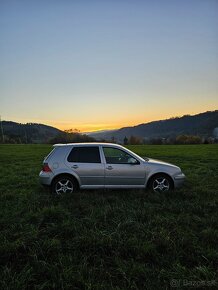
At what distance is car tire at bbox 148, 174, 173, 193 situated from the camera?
8.95 metres

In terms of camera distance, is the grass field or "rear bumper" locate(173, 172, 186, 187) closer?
the grass field

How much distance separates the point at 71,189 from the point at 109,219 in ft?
9.53

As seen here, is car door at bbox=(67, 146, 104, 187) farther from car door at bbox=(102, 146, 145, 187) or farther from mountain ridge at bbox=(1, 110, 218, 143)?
mountain ridge at bbox=(1, 110, 218, 143)

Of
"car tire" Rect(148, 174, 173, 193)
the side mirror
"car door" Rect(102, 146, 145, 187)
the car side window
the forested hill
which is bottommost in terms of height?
"car tire" Rect(148, 174, 173, 193)

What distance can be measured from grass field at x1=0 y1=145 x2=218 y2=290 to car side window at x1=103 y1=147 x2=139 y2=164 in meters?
1.32

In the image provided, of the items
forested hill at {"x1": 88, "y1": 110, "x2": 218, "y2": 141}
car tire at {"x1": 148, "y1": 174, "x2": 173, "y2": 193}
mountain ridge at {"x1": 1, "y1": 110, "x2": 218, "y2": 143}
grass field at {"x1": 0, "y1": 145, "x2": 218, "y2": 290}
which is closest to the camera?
grass field at {"x1": 0, "y1": 145, "x2": 218, "y2": 290}

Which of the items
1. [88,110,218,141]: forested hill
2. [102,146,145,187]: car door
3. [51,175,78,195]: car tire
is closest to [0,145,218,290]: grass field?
[51,175,78,195]: car tire

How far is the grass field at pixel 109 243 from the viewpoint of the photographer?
3.85 meters

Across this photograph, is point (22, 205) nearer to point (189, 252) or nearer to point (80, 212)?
point (80, 212)

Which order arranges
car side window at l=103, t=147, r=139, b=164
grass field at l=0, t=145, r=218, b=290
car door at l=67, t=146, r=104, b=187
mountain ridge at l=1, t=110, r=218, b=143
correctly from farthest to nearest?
mountain ridge at l=1, t=110, r=218, b=143, car side window at l=103, t=147, r=139, b=164, car door at l=67, t=146, r=104, b=187, grass field at l=0, t=145, r=218, b=290

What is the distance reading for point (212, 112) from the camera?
163m

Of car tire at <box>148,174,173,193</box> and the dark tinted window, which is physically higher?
the dark tinted window

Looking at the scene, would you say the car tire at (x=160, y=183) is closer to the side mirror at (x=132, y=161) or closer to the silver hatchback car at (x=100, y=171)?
the silver hatchback car at (x=100, y=171)

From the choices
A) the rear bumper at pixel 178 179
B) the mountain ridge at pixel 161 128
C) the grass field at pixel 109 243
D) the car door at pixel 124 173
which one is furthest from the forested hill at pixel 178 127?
the grass field at pixel 109 243
